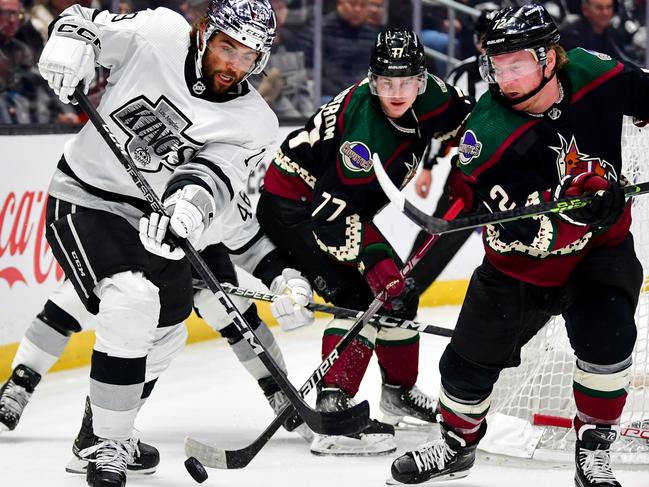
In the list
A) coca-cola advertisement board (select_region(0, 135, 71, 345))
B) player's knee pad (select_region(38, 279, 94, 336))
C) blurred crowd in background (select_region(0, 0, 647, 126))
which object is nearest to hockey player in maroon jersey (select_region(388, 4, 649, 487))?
player's knee pad (select_region(38, 279, 94, 336))

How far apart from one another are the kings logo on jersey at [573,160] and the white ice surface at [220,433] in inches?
29.5

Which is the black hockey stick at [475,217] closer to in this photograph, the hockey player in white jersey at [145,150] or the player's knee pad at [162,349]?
the hockey player in white jersey at [145,150]

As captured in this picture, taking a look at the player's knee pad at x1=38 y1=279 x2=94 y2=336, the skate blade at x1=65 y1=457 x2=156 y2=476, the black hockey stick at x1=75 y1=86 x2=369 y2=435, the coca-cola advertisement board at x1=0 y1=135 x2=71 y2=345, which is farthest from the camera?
the coca-cola advertisement board at x1=0 y1=135 x2=71 y2=345

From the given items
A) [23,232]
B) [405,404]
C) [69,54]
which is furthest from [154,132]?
[23,232]

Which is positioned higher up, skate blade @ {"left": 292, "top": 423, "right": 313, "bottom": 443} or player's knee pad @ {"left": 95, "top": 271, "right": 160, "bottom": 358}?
player's knee pad @ {"left": 95, "top": 271, "right": 160, "bottom": 358}

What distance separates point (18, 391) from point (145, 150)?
84 cm

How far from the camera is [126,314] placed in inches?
99.7

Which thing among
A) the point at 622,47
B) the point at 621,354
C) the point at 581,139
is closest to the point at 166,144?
the point at 581,139

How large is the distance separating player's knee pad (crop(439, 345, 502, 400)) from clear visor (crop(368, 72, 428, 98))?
673 millimetres

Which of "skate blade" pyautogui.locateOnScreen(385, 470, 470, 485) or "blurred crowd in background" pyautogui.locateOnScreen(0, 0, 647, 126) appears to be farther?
"blurred crowd in background" pyautogui.locateOnScreen(0, 0, 647, 126)

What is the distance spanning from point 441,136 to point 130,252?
0.97 m

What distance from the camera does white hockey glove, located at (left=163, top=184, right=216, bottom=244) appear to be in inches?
103

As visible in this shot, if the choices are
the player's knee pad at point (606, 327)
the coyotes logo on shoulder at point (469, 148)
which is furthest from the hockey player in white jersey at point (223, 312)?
the player's knee pad at point (606, 327)

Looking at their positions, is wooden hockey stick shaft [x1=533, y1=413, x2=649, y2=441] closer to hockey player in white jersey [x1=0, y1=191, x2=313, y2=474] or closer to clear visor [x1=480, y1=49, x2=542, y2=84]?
hockey player in white jersey [x1=0, y1=191, x2=313, y2=474]
